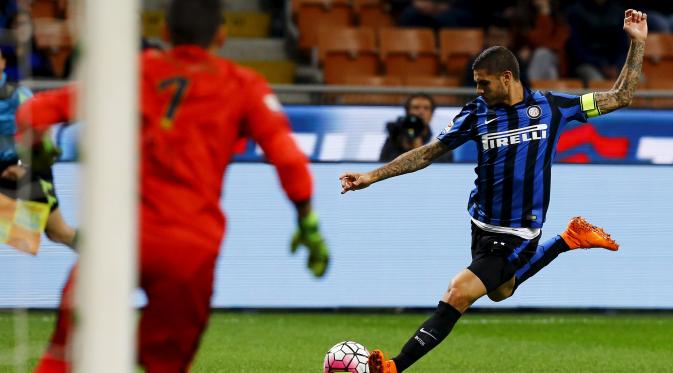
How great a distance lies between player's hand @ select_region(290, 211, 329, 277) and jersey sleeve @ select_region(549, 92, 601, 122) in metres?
3.31

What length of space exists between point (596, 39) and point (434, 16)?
6.33 feet

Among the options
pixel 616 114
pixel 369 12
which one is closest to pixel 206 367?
pixel 616 114

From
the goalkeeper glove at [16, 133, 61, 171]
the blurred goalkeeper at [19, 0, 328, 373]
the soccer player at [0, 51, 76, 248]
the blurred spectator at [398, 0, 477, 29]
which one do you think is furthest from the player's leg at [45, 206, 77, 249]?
the blurred spectator at [398, 0, 477, 29]

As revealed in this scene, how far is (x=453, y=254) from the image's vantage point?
11.8 meters

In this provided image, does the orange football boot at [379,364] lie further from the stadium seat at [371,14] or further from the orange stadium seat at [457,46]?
the stadium seat at [371,14]

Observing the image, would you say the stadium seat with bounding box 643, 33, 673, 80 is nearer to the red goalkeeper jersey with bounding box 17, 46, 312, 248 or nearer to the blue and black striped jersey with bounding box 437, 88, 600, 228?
the blue and black striped jersey with bounding box 437, 88, 600, 228

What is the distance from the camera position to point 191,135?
15.8ft

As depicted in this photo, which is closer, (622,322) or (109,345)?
(109,345)

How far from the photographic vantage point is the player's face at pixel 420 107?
471 inches

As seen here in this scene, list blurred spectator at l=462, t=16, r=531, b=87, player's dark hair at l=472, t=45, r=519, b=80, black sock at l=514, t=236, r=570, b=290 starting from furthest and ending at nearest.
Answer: blurred spectator at l=462, t=16, r=531, b=87 < black sock at l=514, t=236, r=570, b=290 < player's dark hair at l=472, t=45, r=519, b=80

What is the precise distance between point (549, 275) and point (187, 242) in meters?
7.49

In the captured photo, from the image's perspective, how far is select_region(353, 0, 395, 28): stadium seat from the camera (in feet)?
54.2

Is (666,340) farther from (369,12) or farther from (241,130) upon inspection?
(369,12)

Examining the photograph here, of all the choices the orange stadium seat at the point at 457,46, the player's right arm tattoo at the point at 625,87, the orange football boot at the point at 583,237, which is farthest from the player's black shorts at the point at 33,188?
the orange stadium seat at the point at 457,46
